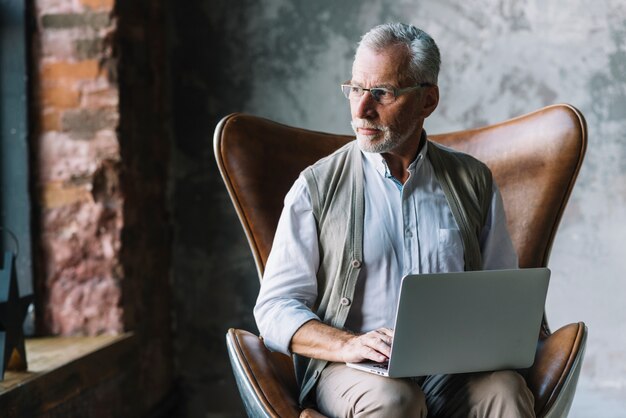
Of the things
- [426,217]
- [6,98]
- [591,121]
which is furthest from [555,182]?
[6,98]

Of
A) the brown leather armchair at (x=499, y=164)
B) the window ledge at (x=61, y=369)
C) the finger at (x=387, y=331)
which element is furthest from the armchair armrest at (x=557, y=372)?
the window ledge at (x=61, y=369)

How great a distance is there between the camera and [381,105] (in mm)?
1878

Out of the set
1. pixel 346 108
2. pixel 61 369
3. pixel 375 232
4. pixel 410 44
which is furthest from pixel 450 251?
pixel 346 108

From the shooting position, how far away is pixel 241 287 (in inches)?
127

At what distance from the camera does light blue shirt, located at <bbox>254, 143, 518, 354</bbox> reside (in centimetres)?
180

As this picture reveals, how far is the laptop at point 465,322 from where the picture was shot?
4.96ft

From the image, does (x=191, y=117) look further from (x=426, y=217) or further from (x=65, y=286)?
(x=426, y=217)

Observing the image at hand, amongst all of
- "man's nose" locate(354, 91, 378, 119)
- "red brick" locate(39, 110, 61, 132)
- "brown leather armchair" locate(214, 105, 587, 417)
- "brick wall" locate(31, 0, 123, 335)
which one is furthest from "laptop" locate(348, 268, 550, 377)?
"red brick" locate(39, 110, 61, 132)

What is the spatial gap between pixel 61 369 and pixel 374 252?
104 centimetres

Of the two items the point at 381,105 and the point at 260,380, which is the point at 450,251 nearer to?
the point at 381,105

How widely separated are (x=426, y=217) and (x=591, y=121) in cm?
137

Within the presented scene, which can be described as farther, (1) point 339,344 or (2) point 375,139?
(2) point 375,139

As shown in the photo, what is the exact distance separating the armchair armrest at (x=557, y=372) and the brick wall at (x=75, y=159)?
1.52 metres

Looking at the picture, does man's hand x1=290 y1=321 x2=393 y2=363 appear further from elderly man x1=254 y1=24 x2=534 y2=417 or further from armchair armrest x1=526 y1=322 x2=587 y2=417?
armchair armrest x1=526 y1=322 x2=587 y2=417
